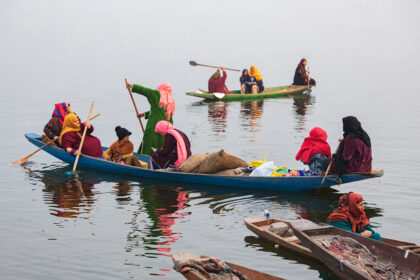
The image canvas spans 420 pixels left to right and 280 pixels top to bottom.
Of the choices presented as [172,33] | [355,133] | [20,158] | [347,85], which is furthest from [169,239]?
[172,33]

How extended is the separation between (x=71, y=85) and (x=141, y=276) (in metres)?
31.7

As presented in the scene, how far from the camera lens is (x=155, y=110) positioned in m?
14.1

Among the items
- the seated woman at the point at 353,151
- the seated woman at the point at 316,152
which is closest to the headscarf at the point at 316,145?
the seated woman at the point at 316,152

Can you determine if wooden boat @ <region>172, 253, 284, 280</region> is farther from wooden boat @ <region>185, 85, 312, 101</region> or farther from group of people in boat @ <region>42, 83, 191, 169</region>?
wooden boat @ <region>185, 85, 312, 101</region>

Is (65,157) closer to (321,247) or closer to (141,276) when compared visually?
(141,276)

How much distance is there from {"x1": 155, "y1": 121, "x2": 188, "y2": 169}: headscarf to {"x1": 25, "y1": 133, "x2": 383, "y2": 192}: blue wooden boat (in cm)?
34

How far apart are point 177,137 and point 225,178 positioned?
1.24 meters

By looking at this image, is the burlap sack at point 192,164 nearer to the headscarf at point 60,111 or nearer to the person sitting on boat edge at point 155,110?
the person sitting on boat edge at point 155,110

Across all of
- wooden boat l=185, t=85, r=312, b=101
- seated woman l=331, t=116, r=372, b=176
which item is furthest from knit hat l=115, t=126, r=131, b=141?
wooden boat l=185, t=85, r=312, b=101

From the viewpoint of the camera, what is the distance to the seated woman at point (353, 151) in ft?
38.0

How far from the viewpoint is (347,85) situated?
42031 millimetres

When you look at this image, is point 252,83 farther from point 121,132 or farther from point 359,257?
point 359,257

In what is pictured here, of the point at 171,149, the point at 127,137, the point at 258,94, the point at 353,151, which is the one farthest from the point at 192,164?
the point at 258,94

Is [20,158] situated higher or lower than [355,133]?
lower
